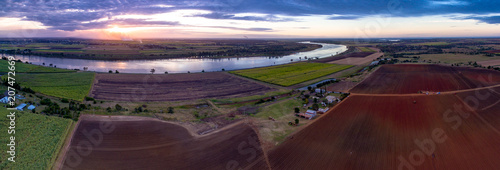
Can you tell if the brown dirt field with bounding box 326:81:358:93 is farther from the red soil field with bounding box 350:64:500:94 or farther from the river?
the river

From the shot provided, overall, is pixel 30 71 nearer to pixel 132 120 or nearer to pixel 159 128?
pixel 132 120

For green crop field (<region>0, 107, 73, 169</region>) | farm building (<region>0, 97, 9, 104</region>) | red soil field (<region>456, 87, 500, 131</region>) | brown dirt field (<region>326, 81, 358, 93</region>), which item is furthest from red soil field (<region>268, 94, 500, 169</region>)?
farm building (<region>0, 97, 9, 104</region>)

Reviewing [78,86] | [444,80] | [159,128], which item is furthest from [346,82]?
[78,86]

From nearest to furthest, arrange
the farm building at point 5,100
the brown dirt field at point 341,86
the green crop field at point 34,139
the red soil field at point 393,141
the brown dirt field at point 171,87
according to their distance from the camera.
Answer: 1. the green crop field at point 34,139
2. the red soil field at point 393,141
3. the farm building at point 5,100
4. the brown dirt field at point 171,87
5. the brown dirt field at point 341,86

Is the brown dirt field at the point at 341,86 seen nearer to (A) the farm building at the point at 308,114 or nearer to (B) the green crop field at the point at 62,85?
(A) the farm building at the point at 308,114

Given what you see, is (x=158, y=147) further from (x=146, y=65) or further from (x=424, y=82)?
(x=146, y=65)

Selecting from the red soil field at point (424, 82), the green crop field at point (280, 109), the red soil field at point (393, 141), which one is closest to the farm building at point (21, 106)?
the green crop field at point (280, 109)
